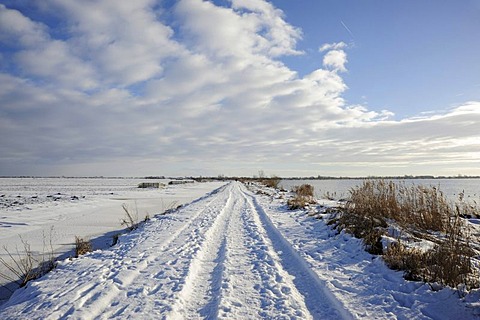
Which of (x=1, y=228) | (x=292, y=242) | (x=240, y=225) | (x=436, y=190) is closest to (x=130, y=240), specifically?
(x=240, y=225)

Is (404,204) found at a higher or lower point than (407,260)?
higher

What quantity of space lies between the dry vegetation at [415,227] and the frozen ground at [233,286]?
0.35 m

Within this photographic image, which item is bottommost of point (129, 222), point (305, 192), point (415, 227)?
point (129, 222)

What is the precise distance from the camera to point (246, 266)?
5852 mm

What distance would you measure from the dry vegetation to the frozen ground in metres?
0.35

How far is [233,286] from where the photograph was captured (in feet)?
15.8

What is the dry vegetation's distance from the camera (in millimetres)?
4703

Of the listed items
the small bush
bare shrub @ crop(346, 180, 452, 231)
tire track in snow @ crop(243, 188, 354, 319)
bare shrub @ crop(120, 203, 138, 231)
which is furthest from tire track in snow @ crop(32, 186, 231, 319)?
the small bush

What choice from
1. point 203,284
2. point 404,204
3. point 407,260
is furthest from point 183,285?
point 404,204

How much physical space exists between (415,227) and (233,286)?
6348 mm

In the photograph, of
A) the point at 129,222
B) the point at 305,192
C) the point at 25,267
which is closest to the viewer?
the point at 25,267

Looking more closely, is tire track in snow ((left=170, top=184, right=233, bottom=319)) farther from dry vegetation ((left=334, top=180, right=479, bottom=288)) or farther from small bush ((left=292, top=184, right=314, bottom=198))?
small bush ((left=292, top=184, right=314, bottom=198))

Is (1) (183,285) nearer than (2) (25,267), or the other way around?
(1) (183,285)

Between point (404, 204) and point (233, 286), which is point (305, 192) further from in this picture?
point (233, 286)
